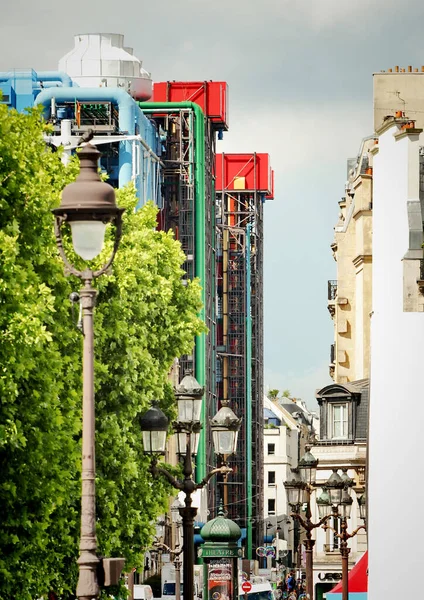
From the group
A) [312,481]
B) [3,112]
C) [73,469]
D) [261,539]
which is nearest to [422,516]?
[73,469]

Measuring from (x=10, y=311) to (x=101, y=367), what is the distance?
12052 millimetres

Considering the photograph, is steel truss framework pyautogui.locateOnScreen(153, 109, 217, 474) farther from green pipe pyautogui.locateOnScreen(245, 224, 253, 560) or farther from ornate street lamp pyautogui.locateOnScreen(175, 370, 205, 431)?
ornate street lamp pyautogui.locateOnScreen(175, 370, 205, 431)

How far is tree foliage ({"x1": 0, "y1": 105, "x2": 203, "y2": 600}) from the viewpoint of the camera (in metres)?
27.0

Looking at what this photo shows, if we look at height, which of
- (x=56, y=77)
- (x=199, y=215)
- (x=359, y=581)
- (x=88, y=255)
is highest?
(x=56, y=77)

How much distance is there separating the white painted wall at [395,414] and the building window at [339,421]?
3319 centimetres

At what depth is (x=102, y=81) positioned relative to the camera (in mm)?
121750

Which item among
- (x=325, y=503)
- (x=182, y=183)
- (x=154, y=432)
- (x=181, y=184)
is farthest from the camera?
(x=182, y=183)

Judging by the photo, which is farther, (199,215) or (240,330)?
(240,330)

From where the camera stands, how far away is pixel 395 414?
105 feet

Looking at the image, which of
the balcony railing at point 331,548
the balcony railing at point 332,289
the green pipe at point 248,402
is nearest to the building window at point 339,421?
the balcony railing at point 331,548

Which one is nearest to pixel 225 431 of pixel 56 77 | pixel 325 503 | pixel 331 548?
pixel 325 503

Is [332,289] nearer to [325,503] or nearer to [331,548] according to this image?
[331,548]

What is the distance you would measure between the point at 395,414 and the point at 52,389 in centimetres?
681

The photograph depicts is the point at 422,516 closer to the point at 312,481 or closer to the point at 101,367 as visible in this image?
the point at 101,367
